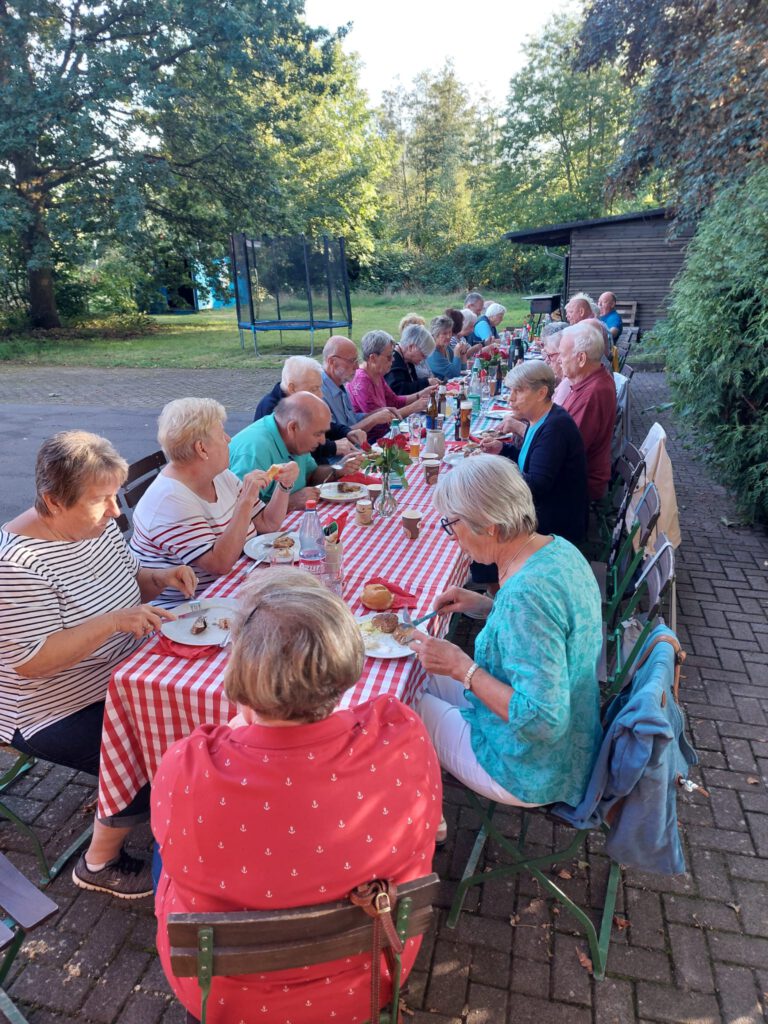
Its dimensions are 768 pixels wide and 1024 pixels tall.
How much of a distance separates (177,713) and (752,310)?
6232mm

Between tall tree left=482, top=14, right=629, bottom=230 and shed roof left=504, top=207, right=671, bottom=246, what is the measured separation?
18.4 meters

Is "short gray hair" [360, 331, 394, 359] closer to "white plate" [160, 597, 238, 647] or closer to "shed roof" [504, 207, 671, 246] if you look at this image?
"white plate" [160, 597, 238, 647]

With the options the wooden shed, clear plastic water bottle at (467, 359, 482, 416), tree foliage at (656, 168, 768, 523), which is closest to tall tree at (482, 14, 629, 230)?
the wooden shed

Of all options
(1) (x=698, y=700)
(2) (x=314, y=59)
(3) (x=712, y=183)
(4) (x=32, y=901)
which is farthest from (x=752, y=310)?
(2) (x=314, y=59)

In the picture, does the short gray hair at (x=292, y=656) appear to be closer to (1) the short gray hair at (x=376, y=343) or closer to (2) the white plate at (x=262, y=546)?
(2) the white plate at (x=262, y=546)

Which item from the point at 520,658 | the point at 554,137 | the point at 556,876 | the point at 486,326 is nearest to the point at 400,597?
the point at 520,658

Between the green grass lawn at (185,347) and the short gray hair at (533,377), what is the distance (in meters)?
13.4

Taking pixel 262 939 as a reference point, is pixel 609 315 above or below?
above

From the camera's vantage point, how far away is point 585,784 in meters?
2.21

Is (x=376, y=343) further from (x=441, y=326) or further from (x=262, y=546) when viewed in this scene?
(x=262, y=546)

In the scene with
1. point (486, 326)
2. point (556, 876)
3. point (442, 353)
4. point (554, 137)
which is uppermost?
point (554, 137)

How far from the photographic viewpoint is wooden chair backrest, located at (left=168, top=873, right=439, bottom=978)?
1250mm

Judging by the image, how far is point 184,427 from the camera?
2.96 meters

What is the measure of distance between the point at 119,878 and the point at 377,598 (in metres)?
1.48
